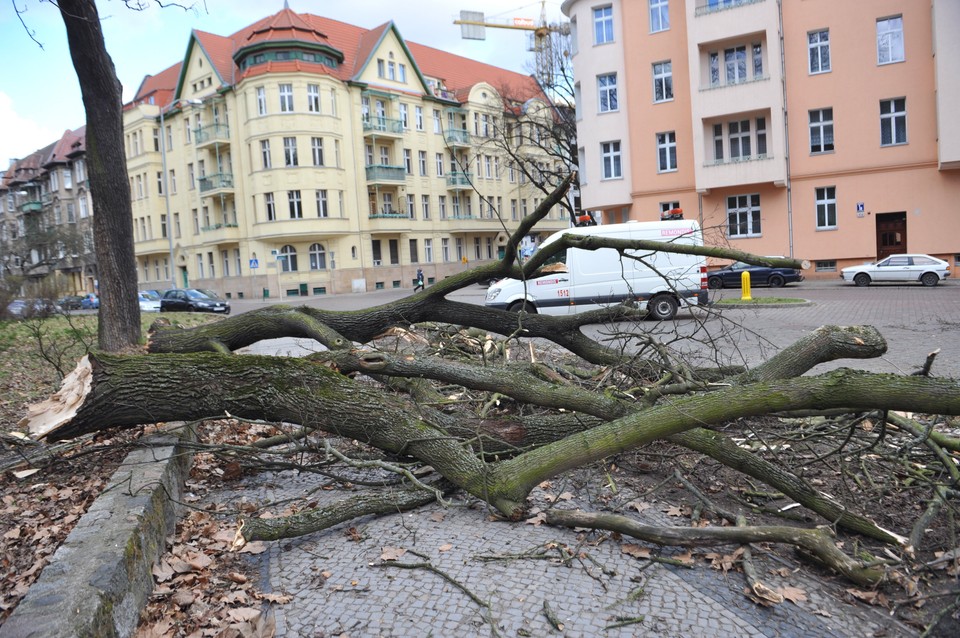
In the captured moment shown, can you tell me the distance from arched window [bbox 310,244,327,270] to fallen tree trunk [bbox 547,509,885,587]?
44627 millimetres

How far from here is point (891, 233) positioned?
95.5 feet

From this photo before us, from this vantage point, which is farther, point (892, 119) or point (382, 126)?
point (382, 126)

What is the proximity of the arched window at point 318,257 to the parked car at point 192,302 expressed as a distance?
44.2ft

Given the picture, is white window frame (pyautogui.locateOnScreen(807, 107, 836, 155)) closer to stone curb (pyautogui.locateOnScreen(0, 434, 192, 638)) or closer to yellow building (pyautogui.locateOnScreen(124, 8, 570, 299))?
yellow building (pyautogui.locateOnScreen(124, 8, 570, 299))

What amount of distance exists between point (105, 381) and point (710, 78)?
1207 inches

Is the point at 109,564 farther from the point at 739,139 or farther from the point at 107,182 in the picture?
the point at 739,139

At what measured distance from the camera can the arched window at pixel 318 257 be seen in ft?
154

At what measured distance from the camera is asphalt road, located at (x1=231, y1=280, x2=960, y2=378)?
26.3ft

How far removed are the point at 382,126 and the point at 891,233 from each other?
32.6 m

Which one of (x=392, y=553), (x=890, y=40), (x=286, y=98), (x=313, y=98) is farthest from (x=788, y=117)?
(x=392, y=553)

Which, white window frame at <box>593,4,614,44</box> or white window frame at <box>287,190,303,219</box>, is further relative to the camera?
white window frame at <box>287,190,303,219</box>

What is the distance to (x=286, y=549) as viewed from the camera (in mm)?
4328

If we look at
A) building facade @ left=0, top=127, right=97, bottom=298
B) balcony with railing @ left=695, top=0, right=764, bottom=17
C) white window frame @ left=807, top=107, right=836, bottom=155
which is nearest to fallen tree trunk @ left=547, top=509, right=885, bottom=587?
white window frame @ left=807, top=107, right=836, bottom=155

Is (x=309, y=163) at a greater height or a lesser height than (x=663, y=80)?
lesser
